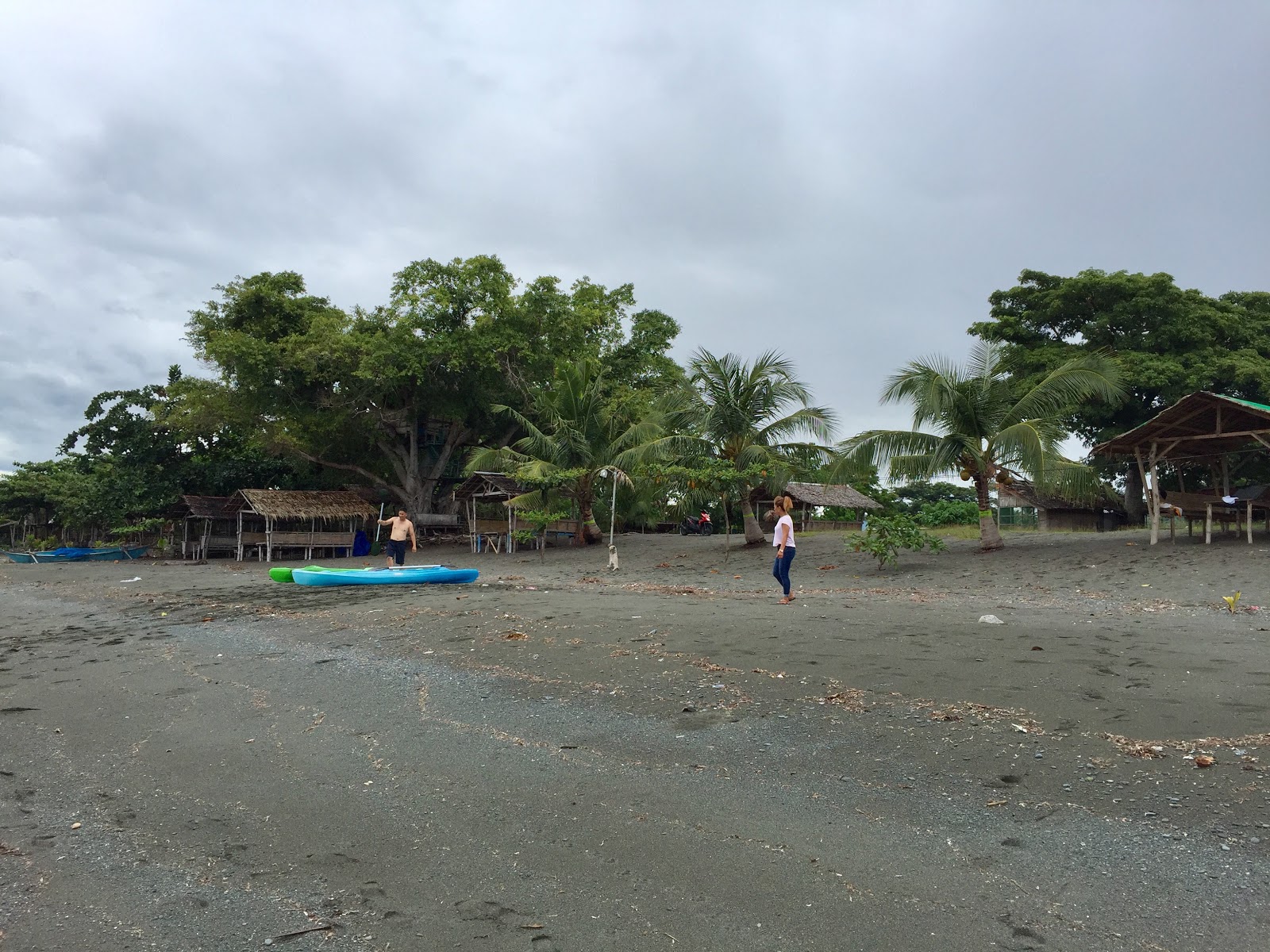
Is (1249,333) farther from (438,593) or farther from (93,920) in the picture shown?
(93,920)

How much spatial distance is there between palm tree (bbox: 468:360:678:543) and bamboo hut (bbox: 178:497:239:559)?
10.5 m

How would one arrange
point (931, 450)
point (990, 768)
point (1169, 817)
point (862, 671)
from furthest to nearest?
1. point (931, 450)
2. point (862, 671)
3. point (990, 768)
4. point (1169, 817)

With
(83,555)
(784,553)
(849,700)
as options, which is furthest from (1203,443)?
(83,555)

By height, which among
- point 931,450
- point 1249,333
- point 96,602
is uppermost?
point 1249,333

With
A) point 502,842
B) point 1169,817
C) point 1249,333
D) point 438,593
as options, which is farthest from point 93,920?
point 1249,333

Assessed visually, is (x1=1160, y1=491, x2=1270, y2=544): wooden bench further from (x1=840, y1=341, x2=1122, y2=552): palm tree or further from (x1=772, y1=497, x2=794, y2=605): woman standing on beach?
(x1=772, y1=497, x2=794, y2=605): woman standing on beach

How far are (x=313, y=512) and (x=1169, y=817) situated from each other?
1148 inches

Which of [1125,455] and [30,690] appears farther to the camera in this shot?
[1125,455]

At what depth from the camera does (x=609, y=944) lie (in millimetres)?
3004

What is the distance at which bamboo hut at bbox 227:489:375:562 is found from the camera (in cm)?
2867

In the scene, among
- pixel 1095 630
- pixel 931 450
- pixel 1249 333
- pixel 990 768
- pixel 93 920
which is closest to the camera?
pixel 93 920

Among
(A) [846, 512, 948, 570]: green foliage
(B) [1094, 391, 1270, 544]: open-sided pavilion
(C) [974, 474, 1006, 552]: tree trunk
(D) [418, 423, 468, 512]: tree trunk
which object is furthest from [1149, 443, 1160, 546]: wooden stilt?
(D) [418, 423, 468, 512]: tree trunk

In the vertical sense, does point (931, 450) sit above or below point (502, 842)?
above

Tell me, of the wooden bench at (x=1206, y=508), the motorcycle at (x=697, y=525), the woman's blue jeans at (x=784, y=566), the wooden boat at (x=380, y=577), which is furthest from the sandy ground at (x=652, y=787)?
the motorcycle at (x=697, y=525)
